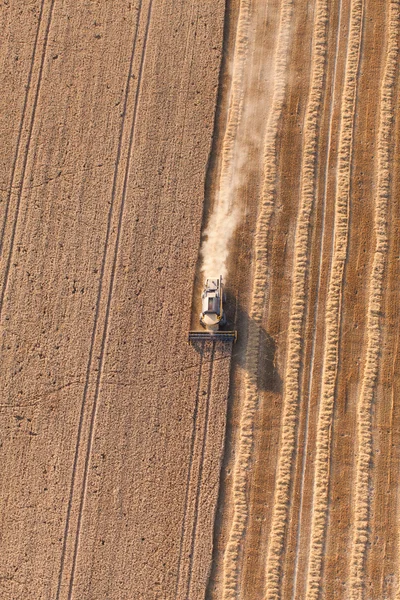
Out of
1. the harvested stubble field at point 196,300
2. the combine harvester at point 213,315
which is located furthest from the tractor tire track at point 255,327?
the combine harvester at point 213,315

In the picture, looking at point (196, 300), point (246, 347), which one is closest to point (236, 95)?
point (196, 300)

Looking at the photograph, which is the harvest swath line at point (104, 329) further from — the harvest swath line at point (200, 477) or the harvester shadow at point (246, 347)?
the harvest swath line at point (200, 477)

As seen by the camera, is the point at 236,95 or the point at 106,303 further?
the point at 236,95

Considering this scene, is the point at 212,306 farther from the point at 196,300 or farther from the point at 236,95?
the point at 236,95

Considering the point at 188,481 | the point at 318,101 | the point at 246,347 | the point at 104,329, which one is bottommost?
the point at 188,481

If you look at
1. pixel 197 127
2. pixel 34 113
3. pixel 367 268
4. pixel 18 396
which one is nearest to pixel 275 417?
pixel 367 268

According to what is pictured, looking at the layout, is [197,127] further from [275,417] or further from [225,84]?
[275,417]

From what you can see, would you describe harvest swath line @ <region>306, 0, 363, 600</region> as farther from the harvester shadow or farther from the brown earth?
the brown earth
